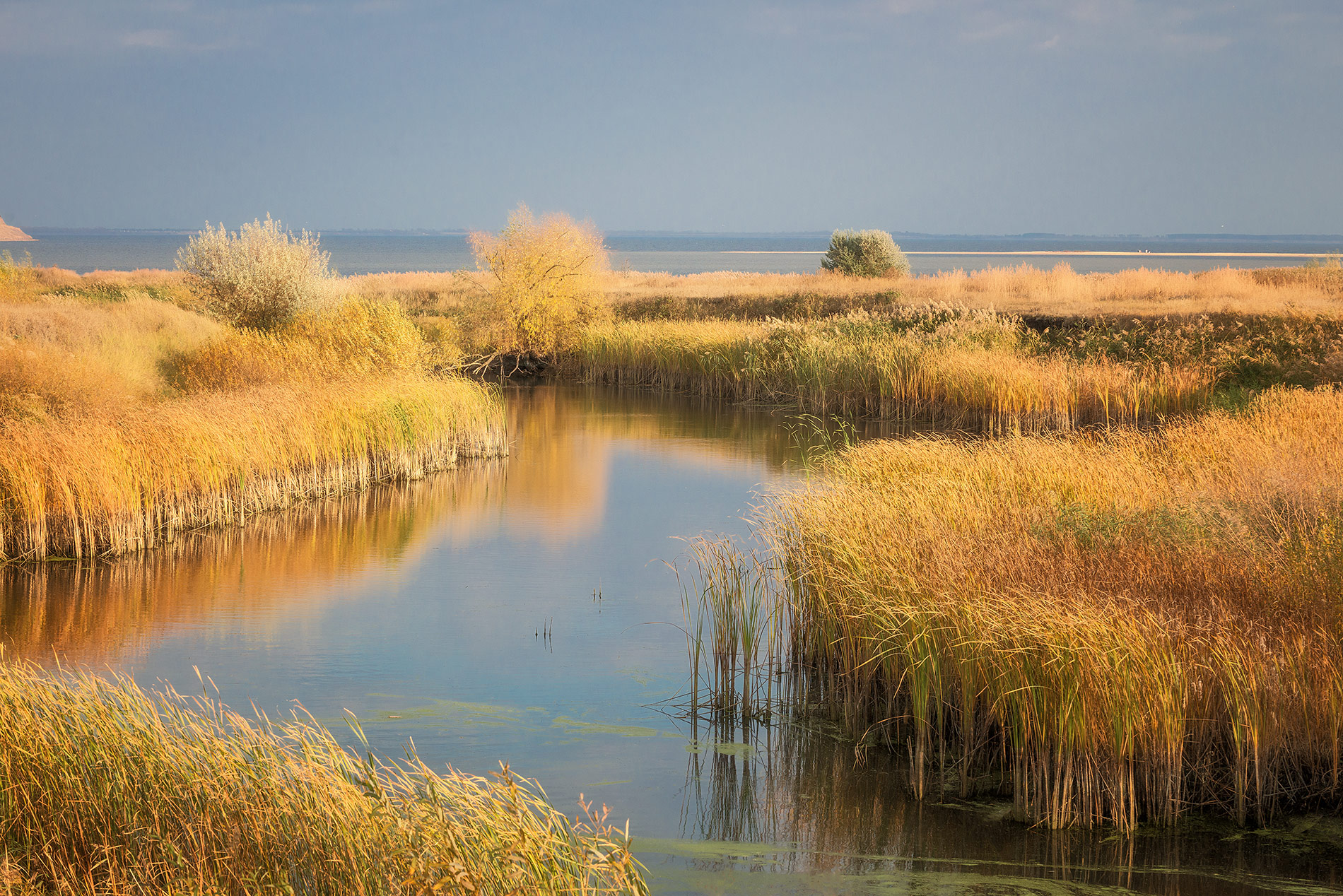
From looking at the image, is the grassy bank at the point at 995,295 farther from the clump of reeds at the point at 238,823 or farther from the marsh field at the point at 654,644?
the clump of reeds at the point at 238,823

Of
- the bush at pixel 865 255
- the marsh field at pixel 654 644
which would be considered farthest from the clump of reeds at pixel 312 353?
the bush at pixel 865 255

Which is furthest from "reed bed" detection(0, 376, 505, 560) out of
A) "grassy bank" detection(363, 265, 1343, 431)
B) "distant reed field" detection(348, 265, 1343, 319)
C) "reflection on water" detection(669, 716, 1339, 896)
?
"distant reed field" detection(348, 265, 1343, 319)

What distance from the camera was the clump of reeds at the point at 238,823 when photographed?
4.10 meters

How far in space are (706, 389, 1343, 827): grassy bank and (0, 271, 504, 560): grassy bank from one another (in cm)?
721

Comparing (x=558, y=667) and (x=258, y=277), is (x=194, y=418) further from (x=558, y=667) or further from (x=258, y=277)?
(x=258, y=277)

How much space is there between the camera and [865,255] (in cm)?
5419

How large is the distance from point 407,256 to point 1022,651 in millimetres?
163477

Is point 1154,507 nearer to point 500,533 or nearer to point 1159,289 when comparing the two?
point 500,533

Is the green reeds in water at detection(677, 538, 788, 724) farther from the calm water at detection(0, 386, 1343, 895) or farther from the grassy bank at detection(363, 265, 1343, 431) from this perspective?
the grassy bank at detection(363, 265, 1343, 431)

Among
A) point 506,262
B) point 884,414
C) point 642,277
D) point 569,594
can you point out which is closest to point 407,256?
point 642,277

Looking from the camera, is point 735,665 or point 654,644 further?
point 654,644

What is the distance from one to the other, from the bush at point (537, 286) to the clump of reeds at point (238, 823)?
28.0m

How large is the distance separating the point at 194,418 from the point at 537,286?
19932 millimetres

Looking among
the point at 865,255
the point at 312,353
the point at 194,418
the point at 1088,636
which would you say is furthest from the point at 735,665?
the point at 865,255
